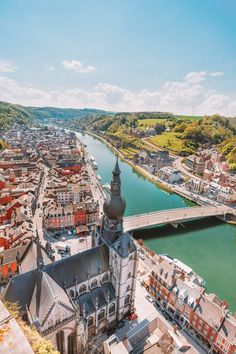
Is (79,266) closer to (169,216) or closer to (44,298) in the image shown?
(44,298)

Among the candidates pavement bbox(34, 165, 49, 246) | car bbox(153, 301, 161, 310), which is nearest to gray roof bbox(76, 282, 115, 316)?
car bbox(153, 301, 161, 310)

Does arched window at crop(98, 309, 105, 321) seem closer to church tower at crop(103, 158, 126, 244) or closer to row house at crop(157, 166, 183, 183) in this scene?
church tower at crop(103, 158, 126, 244)

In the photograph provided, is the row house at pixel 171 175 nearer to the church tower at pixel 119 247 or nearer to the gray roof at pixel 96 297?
the church tower at pixel 119 247

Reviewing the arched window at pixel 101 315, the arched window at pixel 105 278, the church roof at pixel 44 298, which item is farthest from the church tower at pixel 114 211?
the arched window at pixel 101 315

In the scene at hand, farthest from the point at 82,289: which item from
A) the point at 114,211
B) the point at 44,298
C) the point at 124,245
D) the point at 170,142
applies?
the point at 170,142

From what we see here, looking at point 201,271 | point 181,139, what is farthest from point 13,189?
point 181,139

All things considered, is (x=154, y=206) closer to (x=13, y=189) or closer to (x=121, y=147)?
(x=13, y=189)

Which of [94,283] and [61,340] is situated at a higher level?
[94,283]
